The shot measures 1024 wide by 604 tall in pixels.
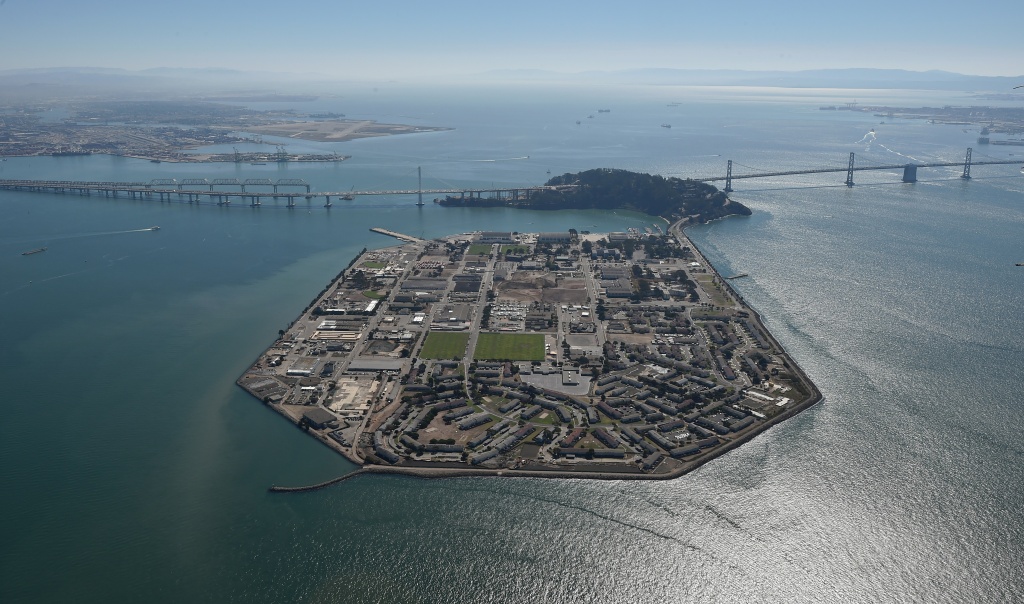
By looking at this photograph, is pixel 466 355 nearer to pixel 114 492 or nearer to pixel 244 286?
pixel 114 492

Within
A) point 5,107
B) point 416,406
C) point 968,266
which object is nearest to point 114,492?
point 416,406

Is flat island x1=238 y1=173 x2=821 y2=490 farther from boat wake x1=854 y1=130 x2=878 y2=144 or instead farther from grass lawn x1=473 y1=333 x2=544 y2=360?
boat wake x1=854 y1=130 x2=878 y2=144

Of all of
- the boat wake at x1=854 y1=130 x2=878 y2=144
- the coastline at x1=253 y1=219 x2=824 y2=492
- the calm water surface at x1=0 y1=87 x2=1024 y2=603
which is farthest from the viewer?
A: the boat wake at x1=854 y1=130 x2=878 y2=144

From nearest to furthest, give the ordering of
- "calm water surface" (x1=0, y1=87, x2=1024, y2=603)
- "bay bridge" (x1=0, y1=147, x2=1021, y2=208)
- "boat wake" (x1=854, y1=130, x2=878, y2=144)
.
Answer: "calm water surface" (x1=0, y1=87, x2=1024, y2=603) → "bay bridge" (x1=0, y1=147, x2=1021, y2=208) → "boat wake" (x1=854, y1=130, x2=878, y2=144)

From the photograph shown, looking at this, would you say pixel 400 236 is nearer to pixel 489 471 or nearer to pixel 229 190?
pixel 229 190

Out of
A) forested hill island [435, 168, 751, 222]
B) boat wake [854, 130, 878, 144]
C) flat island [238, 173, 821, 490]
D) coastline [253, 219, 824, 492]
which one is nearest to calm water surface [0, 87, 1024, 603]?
coastline [253, 219, 824, 492]

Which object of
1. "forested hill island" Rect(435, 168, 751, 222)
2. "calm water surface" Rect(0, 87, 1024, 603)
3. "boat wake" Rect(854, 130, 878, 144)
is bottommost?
"calm water surface" Rect(0, 87, 1024, 603)

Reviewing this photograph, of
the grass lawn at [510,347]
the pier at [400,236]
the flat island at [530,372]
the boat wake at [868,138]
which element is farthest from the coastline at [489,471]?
the boat wake at [868,138]

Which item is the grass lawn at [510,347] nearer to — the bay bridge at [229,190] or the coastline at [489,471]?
the coastline at [489,471]
